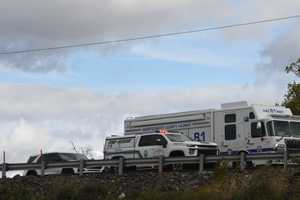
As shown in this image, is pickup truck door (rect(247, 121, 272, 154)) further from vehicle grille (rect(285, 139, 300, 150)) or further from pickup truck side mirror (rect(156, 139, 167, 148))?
pickup truck side mirror (rect(156, 139, 167, 148))

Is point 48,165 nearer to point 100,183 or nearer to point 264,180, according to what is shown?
point 100,183

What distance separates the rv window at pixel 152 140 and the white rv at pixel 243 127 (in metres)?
3.04

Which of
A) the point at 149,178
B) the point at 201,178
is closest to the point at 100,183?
the point at 149,178

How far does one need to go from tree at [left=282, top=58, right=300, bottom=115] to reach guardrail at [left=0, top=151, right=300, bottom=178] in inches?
967

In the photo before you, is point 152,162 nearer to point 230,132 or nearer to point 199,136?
point 230,132

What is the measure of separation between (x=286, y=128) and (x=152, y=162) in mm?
7521

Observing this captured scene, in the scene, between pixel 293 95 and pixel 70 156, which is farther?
pixel 293 95

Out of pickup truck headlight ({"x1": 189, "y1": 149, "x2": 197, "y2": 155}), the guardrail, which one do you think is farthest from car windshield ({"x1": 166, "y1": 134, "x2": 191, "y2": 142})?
the guardrail

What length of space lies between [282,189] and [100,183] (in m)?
7.54

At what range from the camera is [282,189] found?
71.9 feet

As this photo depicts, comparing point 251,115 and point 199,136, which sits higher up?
point 251,115

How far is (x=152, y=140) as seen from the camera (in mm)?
32469

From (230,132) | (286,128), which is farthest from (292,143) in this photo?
(230,132)

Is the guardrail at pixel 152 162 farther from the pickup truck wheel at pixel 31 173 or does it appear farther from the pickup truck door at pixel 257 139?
the pickup truck door at pixel 257 139
